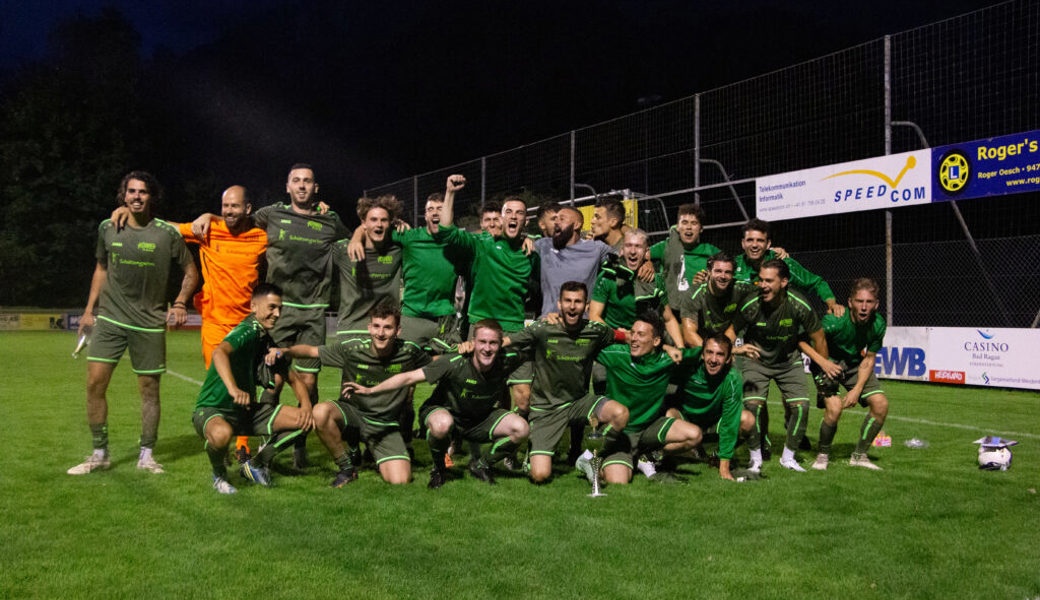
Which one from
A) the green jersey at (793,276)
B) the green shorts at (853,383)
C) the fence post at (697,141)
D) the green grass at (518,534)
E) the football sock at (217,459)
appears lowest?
the green grass at (518,534)

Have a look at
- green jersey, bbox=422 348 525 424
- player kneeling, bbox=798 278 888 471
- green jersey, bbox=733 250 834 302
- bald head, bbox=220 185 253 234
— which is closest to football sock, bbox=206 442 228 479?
green jersey, bbox=422 348 525 424

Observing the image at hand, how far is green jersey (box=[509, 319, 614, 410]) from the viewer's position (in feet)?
19.2

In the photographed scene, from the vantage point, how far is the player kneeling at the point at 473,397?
18.0 ft

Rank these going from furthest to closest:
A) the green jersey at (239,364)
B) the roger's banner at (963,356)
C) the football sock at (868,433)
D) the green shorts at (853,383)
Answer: the roger's banner at (963,356) < the green shorts at (853,383) < the football sock at (868,433) < the green jersey at (239,364)

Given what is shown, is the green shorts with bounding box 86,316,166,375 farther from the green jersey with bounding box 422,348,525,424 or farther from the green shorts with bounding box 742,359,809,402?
the green shorts with bounding box 742,359,809,402

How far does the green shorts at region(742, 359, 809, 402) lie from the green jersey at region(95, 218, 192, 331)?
4736mm

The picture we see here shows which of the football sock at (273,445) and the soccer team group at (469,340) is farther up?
the soccer team group at (469,340)

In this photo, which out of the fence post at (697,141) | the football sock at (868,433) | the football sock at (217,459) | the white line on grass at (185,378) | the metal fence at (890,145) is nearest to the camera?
the football sock at (217,459)

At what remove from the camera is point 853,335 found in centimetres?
662

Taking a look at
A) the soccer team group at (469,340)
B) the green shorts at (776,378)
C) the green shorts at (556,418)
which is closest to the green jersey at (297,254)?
the soccer team group at (469,340)

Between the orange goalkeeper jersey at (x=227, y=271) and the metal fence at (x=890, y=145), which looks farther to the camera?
the metal fence at (x=890, y=145)

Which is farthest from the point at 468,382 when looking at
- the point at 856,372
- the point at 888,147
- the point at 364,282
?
the point at 888,147

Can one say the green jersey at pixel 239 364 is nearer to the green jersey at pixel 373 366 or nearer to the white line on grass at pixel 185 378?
the green jersey at pixel 373 366

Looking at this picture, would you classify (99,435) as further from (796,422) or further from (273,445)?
(796,422)
